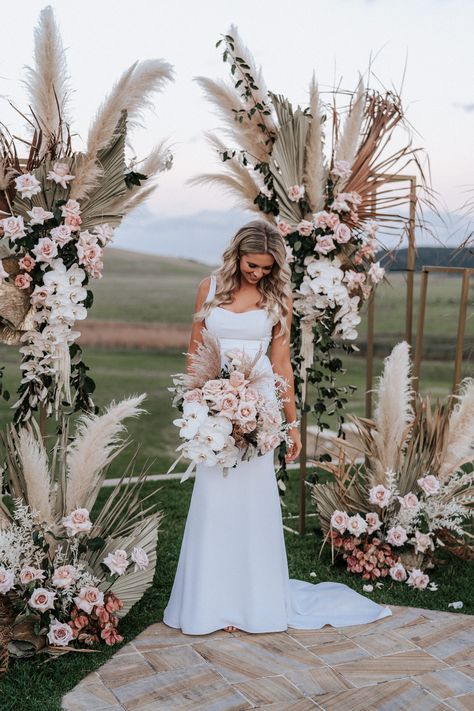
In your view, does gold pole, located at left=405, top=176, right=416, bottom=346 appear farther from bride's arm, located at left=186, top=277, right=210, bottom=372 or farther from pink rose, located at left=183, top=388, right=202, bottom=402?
pink rose, located at left=183, top=388, right=202, bottom=402

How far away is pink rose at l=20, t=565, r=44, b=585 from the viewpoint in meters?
3.07

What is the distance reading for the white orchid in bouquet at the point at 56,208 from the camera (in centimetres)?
365

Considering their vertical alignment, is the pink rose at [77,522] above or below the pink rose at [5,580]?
above

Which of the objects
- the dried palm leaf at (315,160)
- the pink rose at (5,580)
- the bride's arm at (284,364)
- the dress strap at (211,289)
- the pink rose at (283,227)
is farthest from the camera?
the pink rose at (283,227)

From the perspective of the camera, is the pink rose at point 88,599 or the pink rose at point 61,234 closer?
the pink rose at point 88,599

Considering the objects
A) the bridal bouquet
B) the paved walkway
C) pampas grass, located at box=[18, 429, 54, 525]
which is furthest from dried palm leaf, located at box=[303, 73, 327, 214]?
the paved walkway

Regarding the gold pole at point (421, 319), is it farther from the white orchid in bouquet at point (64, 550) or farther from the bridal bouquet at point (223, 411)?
the white orchid in bouquet at point (64, 550)

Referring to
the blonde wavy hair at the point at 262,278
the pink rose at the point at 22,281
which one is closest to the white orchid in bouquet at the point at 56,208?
the pink rose at the point at 22,281

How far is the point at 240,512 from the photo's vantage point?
11.2ft

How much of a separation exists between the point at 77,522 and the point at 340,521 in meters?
1.59

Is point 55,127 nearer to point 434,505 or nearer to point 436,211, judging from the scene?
point 436,211

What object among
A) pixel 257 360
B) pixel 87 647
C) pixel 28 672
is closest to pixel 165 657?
pixel 87 647

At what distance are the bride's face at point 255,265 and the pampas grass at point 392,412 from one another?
974mm

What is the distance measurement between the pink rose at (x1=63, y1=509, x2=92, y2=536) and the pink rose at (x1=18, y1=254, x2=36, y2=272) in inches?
48.0
